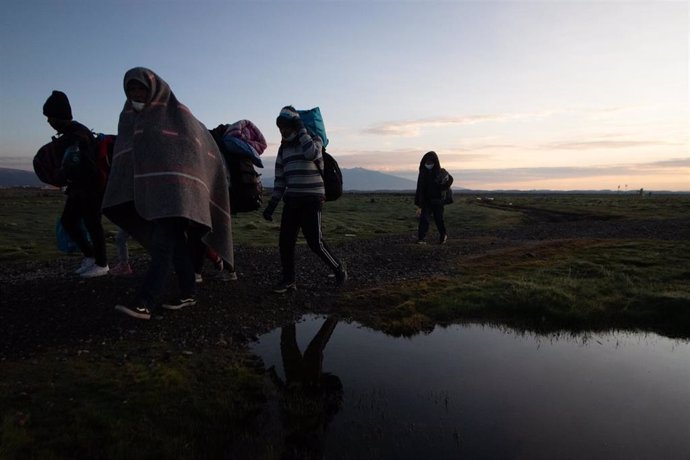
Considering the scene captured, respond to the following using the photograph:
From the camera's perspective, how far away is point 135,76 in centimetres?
564

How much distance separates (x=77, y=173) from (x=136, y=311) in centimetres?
298

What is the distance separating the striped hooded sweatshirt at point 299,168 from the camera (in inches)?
295

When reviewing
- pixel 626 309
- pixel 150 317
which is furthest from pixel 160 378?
pixel 626 309

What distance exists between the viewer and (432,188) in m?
16.5

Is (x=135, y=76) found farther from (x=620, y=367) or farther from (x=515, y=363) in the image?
(x=620, y=367)

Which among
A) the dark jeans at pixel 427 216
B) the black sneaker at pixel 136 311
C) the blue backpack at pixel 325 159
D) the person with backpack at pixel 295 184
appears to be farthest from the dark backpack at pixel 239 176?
the dark jeans at pixel 427 216

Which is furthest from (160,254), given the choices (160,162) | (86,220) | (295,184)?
(86,220)

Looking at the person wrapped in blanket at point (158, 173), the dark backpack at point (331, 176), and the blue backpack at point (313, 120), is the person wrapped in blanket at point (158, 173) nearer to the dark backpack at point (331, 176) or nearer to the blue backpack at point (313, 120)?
the blue backpack at point (313, 120)

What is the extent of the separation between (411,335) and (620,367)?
8.56 ft

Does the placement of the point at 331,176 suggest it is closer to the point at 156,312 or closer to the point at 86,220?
the point at 156,312

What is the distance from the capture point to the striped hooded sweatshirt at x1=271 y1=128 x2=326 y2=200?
750 cm

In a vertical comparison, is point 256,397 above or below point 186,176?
below

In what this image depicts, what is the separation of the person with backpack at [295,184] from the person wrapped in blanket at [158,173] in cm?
159

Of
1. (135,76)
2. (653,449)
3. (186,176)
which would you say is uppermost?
(135,76)
